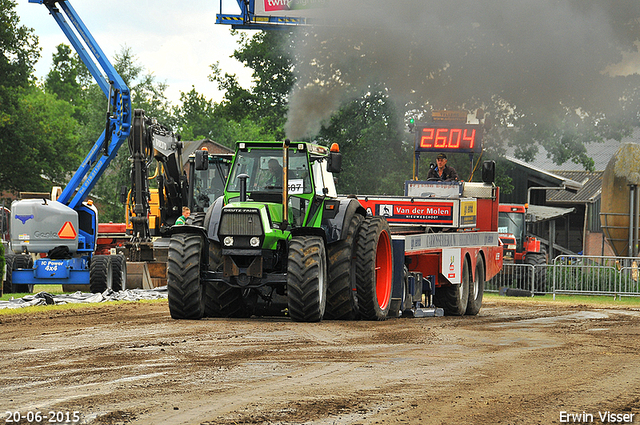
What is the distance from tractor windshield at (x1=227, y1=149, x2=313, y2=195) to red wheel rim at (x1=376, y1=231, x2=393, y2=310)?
1.81m

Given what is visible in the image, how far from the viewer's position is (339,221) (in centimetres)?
1312

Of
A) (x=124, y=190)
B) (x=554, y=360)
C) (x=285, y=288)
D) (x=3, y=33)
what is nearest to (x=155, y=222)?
(x=124, y=190)

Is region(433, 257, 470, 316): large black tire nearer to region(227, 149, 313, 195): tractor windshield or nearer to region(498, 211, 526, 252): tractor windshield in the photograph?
region(227, 149, 313, 195): tractor windshield

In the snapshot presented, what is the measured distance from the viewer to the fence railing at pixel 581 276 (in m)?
26.5

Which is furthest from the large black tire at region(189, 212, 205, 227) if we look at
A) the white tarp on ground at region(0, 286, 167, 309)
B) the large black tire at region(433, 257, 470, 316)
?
the large black tire at region(433, 257, 470, 316)

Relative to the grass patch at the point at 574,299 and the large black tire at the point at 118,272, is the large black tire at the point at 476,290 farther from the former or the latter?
the large black tire at the point at 118,272

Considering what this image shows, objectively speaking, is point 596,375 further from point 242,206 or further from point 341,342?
point 242,206

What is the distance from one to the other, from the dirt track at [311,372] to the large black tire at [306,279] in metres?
0.25

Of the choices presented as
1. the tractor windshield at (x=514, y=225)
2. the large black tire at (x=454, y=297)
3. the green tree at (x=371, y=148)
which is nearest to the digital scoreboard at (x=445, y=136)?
the large black tire at (x=454, y=297)

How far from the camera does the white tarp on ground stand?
16684 millimetres

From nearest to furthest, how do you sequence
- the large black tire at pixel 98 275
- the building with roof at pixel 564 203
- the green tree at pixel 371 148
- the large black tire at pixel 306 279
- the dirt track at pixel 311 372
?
the dirt track at pixel 311 372 < the large black tire at pixel 306 279 < the large black tire at pixel 98 275 < the green tree at pixel 371 148 < the building with roof at pixel 564 203

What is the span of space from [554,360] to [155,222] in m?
15.1

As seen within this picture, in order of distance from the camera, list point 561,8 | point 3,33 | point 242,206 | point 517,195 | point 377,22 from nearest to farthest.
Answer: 1. point 242,206
2. point 561,8
3. point 377,22
4. point 3,33
5. point 517,195

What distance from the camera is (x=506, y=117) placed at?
19.7m
